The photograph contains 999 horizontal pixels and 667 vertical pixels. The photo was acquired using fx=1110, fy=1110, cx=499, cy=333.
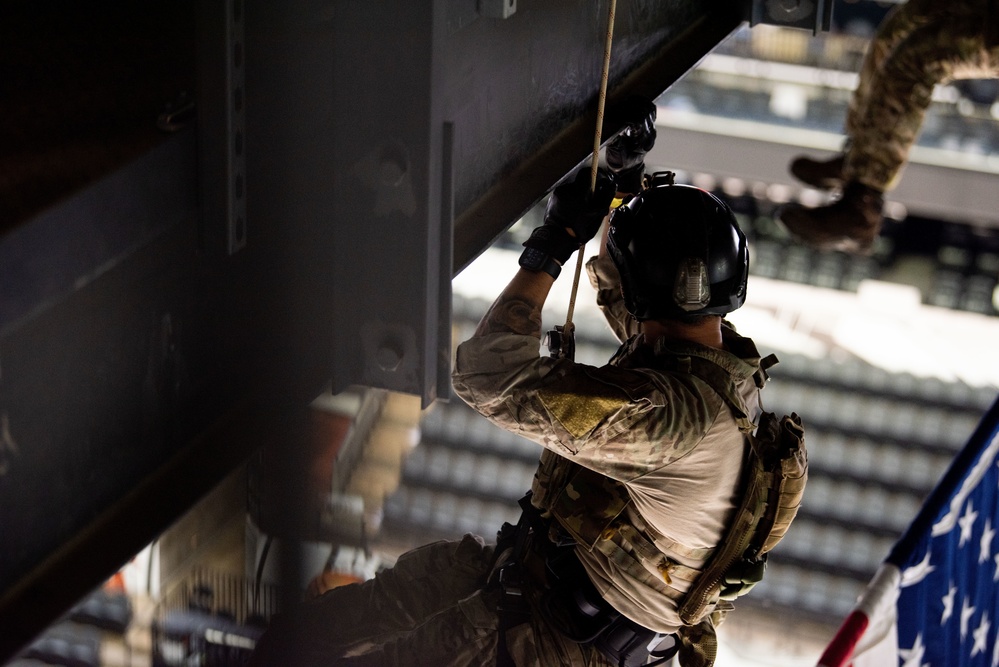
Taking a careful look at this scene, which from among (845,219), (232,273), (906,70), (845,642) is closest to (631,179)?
(845,642)

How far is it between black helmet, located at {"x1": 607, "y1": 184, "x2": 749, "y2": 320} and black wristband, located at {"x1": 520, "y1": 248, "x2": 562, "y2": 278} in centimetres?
16

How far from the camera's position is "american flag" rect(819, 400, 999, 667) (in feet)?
8.73

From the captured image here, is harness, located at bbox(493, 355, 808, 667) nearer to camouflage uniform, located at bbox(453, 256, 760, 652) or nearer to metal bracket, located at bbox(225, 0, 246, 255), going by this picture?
camouflage uniform, located at bbox(453, 256, 760, 652)

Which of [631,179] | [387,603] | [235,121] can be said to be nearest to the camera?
[235,121]

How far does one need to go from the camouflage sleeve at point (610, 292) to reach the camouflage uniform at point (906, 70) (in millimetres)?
1867

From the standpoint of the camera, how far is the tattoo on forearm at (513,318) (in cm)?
198

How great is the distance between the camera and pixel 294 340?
136cm

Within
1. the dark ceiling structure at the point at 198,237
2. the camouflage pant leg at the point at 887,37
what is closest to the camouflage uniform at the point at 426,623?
the dark ceiling structure at the point at 198,237

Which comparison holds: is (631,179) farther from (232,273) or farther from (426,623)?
(232,273)

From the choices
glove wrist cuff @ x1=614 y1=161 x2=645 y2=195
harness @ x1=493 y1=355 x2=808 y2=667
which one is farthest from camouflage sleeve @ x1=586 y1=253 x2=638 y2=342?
harness @ x1=493 y1=355 x2=808 y2=667

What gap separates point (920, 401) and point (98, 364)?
7640mm

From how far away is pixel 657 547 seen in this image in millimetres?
2229

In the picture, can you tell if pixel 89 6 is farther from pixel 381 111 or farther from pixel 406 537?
pixel 406 537

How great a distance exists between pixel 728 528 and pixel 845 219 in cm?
241
